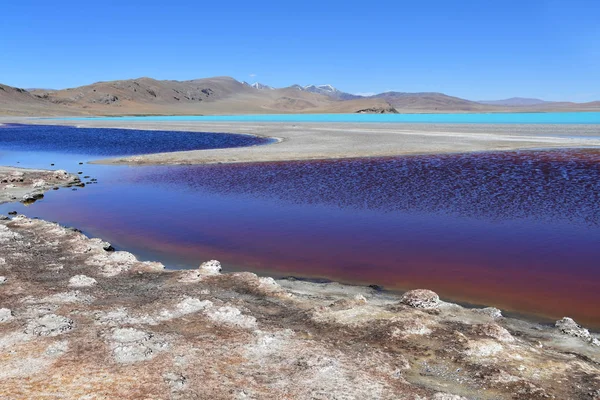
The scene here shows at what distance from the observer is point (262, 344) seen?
24.6ft

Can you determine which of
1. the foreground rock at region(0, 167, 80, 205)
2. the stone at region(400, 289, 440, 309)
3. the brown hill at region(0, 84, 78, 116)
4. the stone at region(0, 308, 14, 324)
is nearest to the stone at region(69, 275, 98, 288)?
the stone at region(0, 308, 14, 324)

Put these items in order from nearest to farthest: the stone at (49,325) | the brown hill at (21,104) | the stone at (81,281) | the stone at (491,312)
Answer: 1. the stone at (49,325)
2. the stone at (491,312)
3. the stone at (81,281)
4. the brown hill at (21,104)

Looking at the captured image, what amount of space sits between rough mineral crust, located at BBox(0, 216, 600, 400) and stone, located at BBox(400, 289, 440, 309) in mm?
19

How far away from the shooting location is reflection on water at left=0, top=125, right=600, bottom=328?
1181 cm

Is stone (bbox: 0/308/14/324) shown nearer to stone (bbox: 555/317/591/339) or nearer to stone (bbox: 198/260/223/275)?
stone (bbox: 198/260/223/275)

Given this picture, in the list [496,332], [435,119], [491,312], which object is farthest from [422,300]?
[435,119]

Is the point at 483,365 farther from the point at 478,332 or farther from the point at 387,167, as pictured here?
the point at 387,167

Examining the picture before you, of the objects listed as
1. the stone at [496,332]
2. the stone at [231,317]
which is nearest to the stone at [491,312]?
the stone at [496,332]

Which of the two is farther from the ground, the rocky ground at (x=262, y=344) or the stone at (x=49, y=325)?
the stone at (x=49, y=325)

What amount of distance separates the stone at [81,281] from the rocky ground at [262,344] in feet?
0.07

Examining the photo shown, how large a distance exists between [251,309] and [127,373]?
2.95 metres

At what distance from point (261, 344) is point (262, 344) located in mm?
15

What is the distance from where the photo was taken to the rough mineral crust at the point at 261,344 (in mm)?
6289

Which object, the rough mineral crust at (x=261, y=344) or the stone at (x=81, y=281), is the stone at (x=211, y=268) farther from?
the stone at (x=81, y=281)
